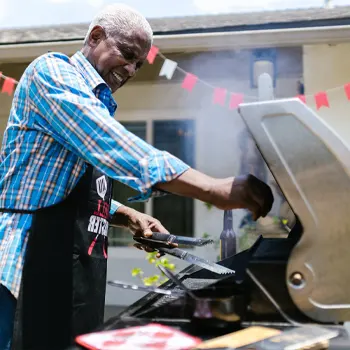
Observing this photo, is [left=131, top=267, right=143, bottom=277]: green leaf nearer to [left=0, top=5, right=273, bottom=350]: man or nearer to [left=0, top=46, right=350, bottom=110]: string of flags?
[left=0, top=46, right=350, bottom=110]: string of flags

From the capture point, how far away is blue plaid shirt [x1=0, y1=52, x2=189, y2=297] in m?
1.12

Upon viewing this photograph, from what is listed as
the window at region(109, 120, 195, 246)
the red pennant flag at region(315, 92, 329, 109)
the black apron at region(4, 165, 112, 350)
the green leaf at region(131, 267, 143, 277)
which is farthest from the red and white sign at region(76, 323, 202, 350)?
the window at region(109, 120, 195, 246)

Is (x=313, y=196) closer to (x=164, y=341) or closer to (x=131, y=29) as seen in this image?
(x=164, y=341)

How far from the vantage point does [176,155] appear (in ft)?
22.0

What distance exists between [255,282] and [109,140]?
0.47 metres

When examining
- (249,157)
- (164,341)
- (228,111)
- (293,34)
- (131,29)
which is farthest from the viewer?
(228,111)

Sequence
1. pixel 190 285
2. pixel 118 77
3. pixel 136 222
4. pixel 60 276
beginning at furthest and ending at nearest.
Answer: pixel 136 222, pixel 118 77, pixel 190 285, pixel 60 276

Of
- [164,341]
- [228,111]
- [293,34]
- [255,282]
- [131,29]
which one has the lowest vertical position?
[164,341]

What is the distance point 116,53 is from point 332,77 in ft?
15.5

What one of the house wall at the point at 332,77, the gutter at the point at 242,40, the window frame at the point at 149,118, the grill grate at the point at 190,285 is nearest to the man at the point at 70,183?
the grill grate at the point at 190,285

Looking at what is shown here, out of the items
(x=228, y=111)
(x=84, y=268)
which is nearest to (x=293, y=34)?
(x=228, y=111)

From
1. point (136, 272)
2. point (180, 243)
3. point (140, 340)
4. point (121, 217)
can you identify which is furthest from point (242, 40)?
point (140, 340)

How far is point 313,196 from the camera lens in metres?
1.09

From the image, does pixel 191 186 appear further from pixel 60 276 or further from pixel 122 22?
pixel 122 22
